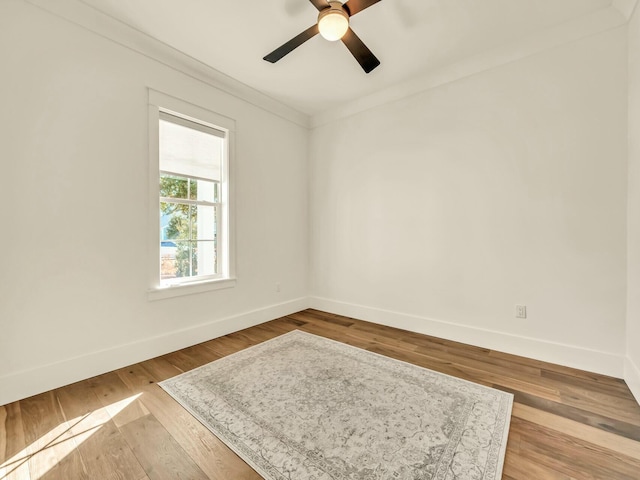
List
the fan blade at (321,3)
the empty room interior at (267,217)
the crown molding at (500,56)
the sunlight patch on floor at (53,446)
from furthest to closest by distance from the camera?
the crown molding at (500,56) → the fan blade at (321,3) → the empty room interior at (267,217) → the sunlight patch on floor at (53,446)

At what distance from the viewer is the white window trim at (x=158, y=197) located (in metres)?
2.54

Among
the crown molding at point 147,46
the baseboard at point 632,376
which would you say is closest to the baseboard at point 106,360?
the crown molding at point 147,46

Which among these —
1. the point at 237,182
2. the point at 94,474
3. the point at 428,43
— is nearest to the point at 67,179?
the point at 237,182

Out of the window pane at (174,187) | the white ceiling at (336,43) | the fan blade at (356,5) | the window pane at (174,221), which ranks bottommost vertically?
the window pane at (174,221)

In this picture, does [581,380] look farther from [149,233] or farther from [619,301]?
[149,233]

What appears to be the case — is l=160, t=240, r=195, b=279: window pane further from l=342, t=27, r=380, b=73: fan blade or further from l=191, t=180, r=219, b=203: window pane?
l=342, t=27, r=380, b=73: fan blade

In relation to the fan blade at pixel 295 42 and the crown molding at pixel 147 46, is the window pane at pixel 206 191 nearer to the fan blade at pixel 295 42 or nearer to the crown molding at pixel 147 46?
the crown molding at pixel 147 46

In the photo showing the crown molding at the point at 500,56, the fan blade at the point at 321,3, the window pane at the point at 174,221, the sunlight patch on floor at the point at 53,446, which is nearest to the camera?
the sunlight patch on floor at the point at 53,446

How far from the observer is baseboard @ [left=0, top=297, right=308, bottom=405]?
74.1 inches

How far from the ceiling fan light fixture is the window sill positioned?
8.13 feet

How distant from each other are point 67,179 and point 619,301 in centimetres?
433

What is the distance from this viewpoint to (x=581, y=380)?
2137 mm

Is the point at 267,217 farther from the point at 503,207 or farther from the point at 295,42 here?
the point at 503,207

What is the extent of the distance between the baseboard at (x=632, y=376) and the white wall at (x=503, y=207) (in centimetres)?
8
